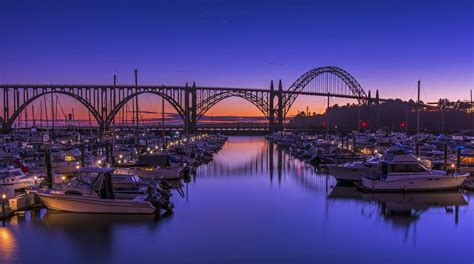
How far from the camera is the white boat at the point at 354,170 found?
23909mm

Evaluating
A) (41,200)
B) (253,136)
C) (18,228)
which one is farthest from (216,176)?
(253,136)

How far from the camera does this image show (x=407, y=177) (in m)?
21.2

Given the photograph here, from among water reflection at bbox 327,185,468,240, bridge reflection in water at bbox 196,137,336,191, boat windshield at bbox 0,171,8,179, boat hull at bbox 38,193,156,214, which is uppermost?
boat windshield at bbox 0,171,8,179

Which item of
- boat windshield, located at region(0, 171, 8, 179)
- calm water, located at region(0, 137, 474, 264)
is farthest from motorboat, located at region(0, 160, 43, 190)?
calm water, located at region(0, 137, 474, 264)

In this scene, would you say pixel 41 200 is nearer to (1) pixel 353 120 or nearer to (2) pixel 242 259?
(2) pixel 242 259

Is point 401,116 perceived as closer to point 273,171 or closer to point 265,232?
point 273,171

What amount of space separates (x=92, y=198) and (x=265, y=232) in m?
6.54

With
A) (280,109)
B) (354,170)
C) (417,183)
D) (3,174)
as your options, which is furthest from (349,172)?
(280,109)

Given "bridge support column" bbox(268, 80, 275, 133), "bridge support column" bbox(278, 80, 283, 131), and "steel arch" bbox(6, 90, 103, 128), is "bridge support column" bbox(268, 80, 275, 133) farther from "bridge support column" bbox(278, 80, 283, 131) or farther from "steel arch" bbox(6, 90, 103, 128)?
"steel arch" bbox(6, 90, 103, 128)

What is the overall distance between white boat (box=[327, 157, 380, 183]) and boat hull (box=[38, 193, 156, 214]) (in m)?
11.7

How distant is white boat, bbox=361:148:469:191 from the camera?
21.2 m

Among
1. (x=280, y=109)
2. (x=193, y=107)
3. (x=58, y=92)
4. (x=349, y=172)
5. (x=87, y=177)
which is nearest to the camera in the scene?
(x=87, y=177)

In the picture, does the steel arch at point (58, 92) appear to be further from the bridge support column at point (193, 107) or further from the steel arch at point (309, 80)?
the steel arch at point (309, 80)

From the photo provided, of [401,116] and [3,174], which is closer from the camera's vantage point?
[3,174]
